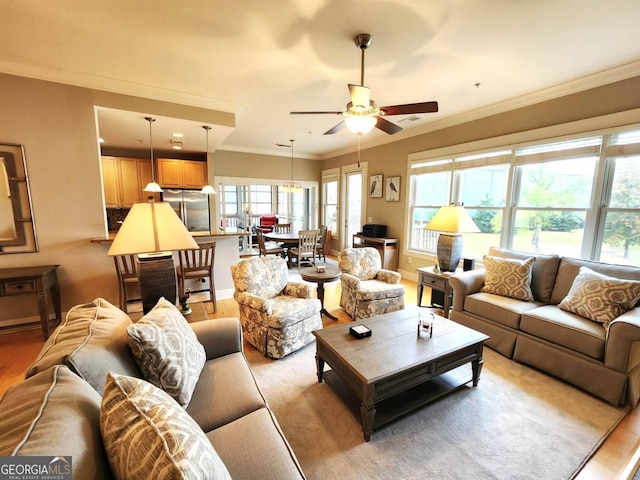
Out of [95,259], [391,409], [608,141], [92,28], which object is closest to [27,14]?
[92,28]

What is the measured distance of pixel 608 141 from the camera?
111 inches

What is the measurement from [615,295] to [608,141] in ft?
5.63

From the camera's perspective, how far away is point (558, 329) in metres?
2.22

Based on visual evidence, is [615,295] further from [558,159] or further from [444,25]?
[444,25]

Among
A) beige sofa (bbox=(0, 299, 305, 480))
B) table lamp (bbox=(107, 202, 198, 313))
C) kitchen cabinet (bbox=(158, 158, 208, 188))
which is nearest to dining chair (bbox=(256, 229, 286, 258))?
kitchen cabinet (bbox=(158, 158, 208, 188))

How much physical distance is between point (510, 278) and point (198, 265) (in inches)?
141

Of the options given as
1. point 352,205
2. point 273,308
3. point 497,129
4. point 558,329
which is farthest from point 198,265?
point 497,129

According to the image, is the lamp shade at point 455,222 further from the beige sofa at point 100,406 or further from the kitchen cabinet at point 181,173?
the kitchen cabinet at point 181,173

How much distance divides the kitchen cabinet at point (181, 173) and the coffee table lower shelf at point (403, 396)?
4.86 metres

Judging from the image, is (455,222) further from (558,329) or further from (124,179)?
(124,179)

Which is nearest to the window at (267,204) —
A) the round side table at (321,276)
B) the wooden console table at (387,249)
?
the wooden console table at (387,249)

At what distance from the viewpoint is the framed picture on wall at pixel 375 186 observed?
566 centimetres

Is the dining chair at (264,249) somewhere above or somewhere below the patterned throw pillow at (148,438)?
below

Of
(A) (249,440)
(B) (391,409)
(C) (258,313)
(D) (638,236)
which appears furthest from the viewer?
(D) (638,236)
